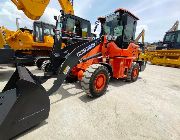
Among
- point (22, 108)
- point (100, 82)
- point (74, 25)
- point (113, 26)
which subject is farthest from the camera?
point (74, 25)

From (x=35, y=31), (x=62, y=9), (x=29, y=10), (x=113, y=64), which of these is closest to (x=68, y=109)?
(x=113, y=64)

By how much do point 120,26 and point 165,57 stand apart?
30.2 feet

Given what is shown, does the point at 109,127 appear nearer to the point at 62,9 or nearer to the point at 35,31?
the point at 62,9

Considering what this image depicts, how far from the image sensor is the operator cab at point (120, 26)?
551cm

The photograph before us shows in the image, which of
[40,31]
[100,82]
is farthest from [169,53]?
[100,82]

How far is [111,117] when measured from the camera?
335 centimetres

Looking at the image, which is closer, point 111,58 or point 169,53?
point 111,58

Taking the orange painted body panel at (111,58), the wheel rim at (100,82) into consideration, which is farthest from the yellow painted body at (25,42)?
the wheel rim at (100,82)

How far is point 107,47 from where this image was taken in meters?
5.38

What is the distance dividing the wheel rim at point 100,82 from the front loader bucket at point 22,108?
1665 mm

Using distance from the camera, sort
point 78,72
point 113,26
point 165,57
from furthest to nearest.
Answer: point 165,57 → point 113,26 → point 78,72

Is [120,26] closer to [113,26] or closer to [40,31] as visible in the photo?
[113,26]

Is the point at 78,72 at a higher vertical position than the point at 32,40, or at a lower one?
lower

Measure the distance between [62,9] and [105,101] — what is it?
5127 mm
